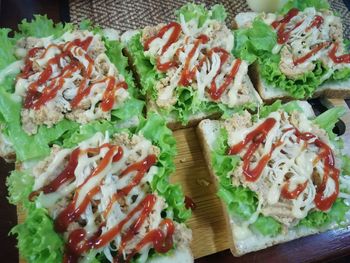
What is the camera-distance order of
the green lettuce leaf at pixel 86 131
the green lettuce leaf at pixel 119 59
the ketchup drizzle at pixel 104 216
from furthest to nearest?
1. the green lettuce leaf at pixel 119 59
2. the green lettuce leaf at pixel 86 131
3. the ketchup drizzle at pixel 104 216

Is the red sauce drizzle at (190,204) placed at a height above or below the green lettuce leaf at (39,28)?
below

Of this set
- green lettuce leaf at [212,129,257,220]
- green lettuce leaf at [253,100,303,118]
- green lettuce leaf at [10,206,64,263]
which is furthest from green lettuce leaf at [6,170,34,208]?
green lettuce leaf at [253,100,303,118]

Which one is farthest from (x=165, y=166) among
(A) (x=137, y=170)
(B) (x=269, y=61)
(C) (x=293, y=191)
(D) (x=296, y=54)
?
(D) (x=296, y=54)

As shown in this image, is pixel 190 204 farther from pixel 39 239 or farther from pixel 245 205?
pixel 39 239

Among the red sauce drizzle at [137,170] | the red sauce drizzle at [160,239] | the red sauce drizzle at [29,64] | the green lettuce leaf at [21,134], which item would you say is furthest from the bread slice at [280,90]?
the red sauce drizzle at [29,64]

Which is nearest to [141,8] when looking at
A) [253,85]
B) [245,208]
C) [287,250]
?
[253,85]

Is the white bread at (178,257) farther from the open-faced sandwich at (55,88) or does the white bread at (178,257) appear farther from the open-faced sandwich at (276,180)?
the open-faced sandwich at (55,88)
